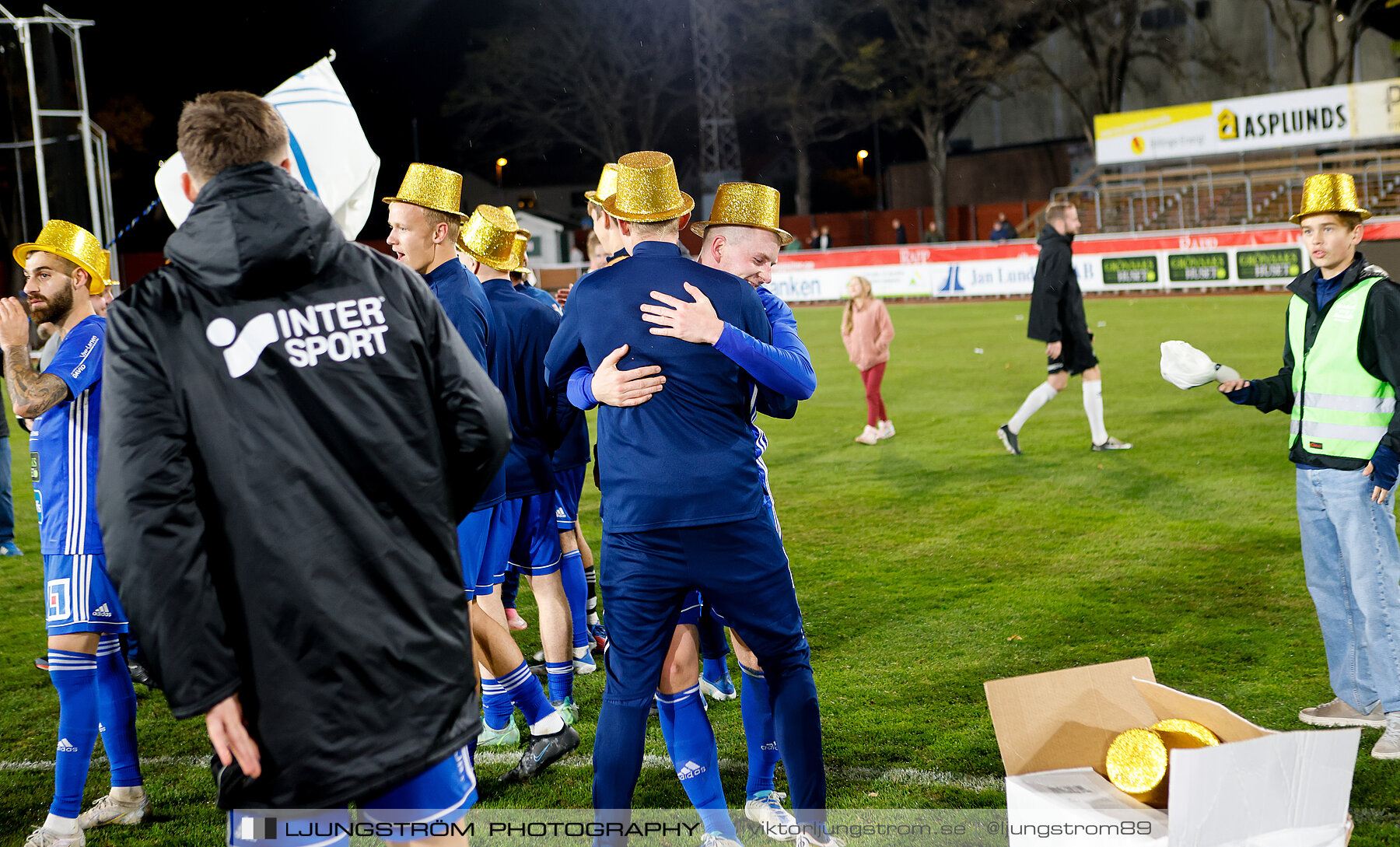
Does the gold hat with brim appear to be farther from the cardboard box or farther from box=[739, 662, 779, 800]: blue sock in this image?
the cardboard box

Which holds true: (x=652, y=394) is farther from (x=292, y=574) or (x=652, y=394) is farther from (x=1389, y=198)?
(x=1389, y=198)

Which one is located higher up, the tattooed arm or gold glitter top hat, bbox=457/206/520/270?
gold glitter top hat, bbox=457/206/520/270

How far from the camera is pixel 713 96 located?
4356 centimetres

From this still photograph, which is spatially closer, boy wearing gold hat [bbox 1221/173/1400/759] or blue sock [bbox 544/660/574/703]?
boy wearing gold hat [bbox 1221/173/1400/759]

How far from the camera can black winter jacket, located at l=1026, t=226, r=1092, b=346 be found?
10086 millimetres

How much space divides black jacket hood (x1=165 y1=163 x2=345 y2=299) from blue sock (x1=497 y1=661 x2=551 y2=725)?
2.54 meters

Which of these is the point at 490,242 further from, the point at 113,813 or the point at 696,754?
the point at 113,813

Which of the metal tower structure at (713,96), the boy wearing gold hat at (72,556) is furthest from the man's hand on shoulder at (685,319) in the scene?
the metal tower structure at (713,96)

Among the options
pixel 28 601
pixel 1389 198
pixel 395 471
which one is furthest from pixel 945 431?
pixel 1389 198

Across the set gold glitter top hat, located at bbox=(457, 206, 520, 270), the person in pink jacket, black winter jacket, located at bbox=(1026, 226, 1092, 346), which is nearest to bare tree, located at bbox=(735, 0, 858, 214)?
the person in pink jacket

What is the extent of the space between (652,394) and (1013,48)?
1856 inches

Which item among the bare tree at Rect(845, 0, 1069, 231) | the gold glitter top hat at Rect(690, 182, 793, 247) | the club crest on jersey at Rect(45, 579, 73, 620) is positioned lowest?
the club crest on jersey at Rect(45, 579, 73, 620)

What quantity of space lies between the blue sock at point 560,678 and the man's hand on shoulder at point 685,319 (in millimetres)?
2257

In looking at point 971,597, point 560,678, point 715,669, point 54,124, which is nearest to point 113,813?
point 560,678
